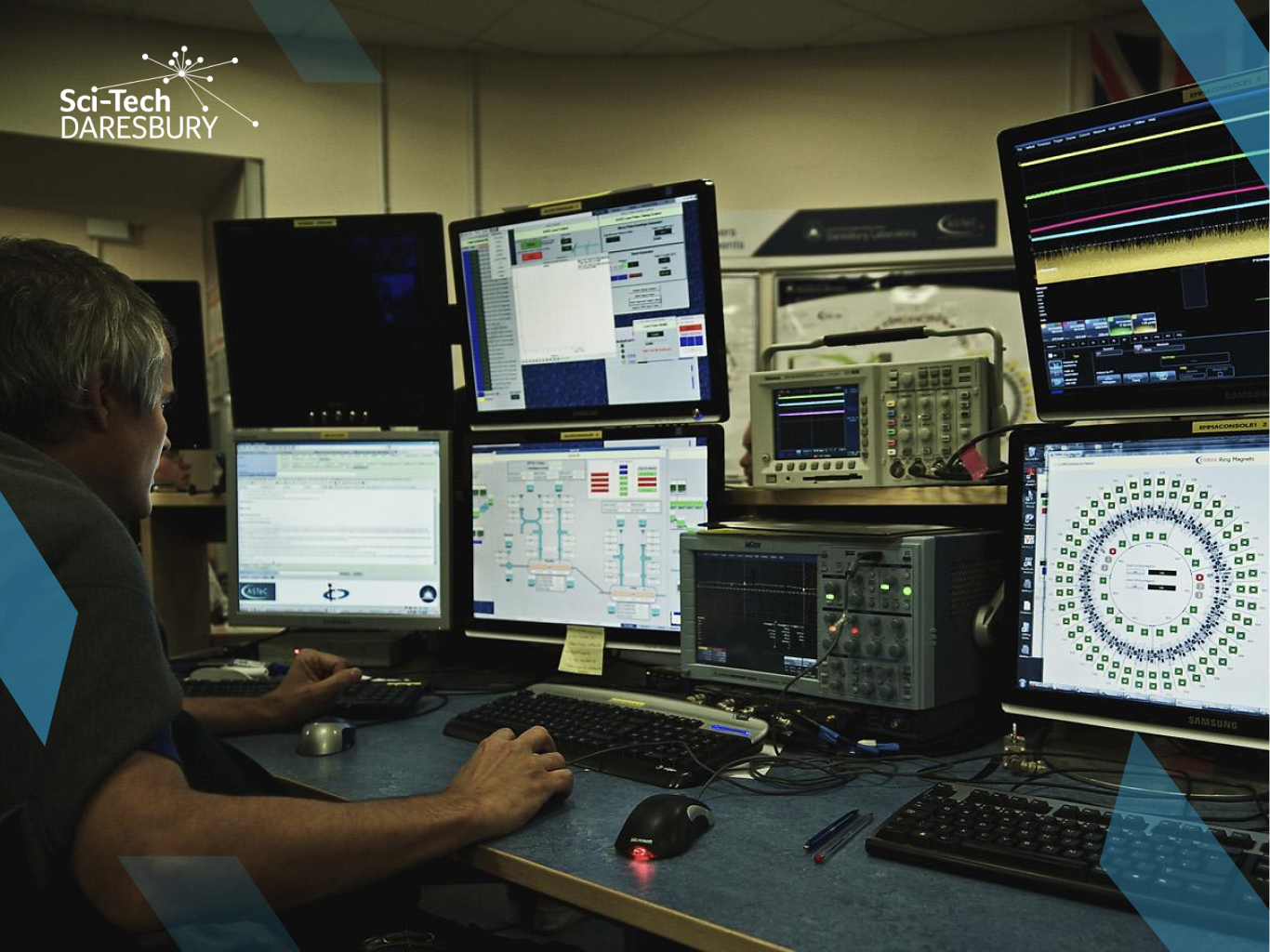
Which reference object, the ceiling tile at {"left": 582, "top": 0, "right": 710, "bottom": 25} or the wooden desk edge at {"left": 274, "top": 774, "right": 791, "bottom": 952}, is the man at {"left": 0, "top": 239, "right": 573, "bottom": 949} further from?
the ceiling tile at {"left": 582, "top": 0, "right": 710, "bottom": 25}

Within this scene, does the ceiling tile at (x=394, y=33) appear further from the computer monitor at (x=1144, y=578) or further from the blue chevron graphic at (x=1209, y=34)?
the computer monitor at (x=1144, y=578)

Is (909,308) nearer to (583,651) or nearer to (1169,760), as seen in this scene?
(583,651)

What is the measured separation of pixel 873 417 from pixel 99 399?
102 cm

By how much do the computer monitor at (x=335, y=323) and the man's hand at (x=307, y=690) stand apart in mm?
535

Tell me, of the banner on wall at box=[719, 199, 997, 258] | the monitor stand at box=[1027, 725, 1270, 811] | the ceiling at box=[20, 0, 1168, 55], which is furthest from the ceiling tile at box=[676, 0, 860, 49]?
the monitor stand at box=[1027, 725, 1270, 811]

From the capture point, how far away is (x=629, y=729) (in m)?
1.23

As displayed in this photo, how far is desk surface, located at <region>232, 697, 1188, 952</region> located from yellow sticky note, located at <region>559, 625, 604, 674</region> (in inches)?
19.0

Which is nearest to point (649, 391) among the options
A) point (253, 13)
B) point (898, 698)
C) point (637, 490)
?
point (637, 490)

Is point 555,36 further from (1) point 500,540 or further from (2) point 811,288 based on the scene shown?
(1) point 500,540

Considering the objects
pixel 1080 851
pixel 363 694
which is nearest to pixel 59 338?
pixel 363 694

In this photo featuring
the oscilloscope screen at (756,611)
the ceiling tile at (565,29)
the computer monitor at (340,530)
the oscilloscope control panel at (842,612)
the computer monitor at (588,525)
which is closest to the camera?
the oscilloscope control panel at (842,612)

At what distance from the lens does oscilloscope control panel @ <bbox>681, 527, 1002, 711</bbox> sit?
1.20 metres

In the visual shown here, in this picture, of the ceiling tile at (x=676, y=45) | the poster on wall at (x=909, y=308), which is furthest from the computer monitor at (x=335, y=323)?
the ceiling tile at (x=676, y=45)

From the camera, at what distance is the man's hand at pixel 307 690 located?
1435 mm
